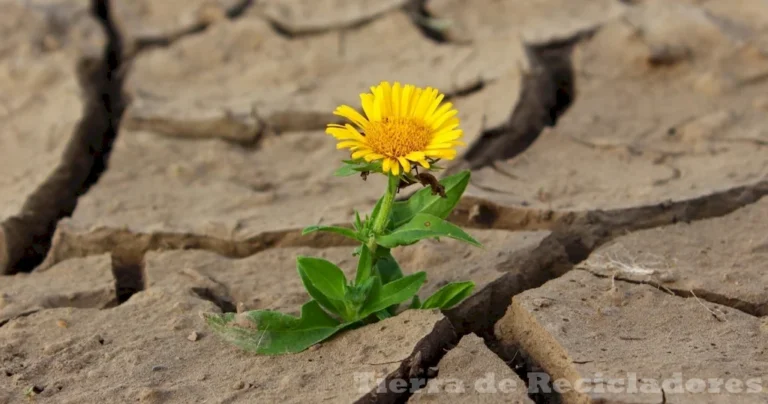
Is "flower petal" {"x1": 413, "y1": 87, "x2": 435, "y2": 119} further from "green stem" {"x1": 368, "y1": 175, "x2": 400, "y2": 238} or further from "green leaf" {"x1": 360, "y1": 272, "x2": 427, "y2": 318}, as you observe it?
"green leaf" {"x1": 360, "y1": 272, "x2": 427, "y2": 318}

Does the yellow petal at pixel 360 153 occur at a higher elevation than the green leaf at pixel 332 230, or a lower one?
higher

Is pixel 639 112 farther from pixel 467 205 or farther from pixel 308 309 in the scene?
pixel 308 309

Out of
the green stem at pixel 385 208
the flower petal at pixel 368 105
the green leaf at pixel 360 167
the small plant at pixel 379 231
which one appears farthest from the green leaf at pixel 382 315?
the flower petal at pixel 368 105

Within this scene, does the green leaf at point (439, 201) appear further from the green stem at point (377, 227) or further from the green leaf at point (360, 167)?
the green leaf at point (360, 167)

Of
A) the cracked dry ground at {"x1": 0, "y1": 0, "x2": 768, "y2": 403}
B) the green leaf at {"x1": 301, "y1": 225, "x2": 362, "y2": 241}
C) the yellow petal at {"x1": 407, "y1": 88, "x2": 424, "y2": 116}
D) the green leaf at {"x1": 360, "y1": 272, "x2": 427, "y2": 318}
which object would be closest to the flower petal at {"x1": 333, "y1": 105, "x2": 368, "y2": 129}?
the yellow petal at {"x1": 407, "y1": 88, "x2": 424, "y2": 116}

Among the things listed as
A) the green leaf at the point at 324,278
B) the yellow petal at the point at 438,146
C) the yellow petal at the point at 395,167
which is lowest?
the green leaf at the point at 324,278

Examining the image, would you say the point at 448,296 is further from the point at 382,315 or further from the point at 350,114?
the point at 350,114
